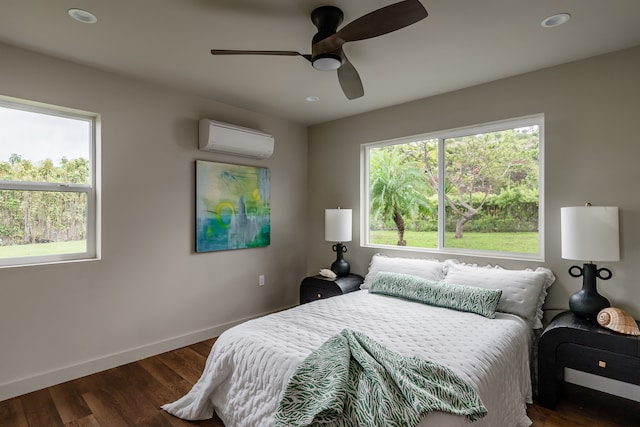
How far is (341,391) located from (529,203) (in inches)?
96.9

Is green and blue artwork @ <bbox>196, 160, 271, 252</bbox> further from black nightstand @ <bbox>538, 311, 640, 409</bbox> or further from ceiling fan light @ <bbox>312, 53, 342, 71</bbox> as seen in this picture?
black nightstand @ <bbox>538, 311, 640, 409</bbox>

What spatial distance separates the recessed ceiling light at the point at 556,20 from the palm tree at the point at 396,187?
170 centimetres

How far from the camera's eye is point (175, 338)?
3289mm

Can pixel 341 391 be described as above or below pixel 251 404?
above

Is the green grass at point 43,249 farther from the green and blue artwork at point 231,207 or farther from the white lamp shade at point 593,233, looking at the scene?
the white lamp shade at point 593,233

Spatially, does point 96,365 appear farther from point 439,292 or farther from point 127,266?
point 439,292

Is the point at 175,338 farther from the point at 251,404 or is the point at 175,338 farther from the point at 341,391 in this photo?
the point at 341,391

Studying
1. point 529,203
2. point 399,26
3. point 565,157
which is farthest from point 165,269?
point 565,157

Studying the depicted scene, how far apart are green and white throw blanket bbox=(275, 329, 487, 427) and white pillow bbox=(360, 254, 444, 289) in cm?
149

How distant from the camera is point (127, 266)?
2965 millimetres

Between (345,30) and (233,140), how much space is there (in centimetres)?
208

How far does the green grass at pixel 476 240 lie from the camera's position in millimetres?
2951

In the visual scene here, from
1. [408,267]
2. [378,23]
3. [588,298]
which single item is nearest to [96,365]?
[408,267]

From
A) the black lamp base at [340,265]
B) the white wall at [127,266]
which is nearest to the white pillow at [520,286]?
the black lamp base at [340,265]
